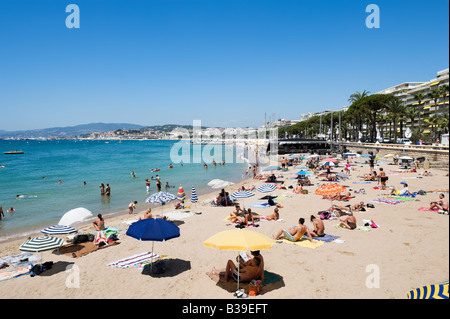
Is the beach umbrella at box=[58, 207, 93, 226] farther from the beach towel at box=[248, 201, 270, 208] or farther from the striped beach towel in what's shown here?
the beach towel at box=[248, 201, 270, 208]

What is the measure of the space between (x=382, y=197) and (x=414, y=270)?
31.3ft

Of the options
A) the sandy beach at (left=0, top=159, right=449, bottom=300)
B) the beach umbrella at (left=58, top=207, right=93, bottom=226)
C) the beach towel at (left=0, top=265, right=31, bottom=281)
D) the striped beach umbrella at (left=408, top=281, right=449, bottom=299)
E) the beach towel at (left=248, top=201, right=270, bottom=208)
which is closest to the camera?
the striped beach umbrella at (left=408, top=281, right=449, bottom=299)

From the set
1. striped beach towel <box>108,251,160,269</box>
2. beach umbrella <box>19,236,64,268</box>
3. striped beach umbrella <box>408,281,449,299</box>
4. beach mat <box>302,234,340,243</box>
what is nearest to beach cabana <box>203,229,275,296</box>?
striped beach towel <box>108,251,160,269</box>

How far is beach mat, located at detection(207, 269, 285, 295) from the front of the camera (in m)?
6.69

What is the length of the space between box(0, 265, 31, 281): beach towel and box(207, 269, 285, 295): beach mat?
5.55 meters

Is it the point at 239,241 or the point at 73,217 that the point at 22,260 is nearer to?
the point at 73,217

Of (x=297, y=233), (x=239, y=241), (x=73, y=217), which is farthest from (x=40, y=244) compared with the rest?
(x=297, y=233)

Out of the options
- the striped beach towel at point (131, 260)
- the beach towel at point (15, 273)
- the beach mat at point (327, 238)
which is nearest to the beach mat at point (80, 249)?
the beach towel at point (15, 273)

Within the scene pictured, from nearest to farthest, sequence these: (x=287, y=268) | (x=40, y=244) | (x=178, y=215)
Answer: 1. (x=287, y=268)
2. (x=40, y=244)
3. (x=178, y=215)

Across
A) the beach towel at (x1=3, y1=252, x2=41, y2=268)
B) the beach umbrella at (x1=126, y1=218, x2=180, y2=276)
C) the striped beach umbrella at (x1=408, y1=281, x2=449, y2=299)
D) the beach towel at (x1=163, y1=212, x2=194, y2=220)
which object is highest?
the striped beach umbrella at (x1=408, y1=281, x2=449, y2=299)

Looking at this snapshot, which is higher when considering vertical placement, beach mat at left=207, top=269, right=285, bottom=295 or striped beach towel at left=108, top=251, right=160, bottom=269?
beach mat at left=207, top=269, right=285, bottom=295

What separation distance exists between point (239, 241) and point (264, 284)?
4.52 ft

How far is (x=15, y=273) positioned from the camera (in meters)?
8.34
